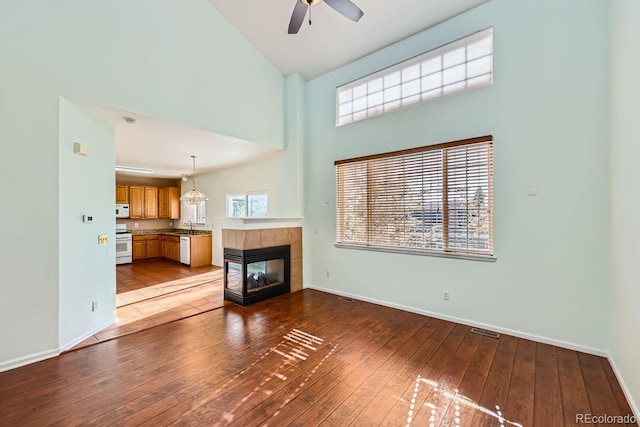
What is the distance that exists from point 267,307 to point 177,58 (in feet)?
12.2

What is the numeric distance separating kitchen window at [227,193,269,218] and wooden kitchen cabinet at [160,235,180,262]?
1.97m

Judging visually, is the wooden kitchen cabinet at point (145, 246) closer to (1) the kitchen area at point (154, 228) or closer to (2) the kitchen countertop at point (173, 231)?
(1) the kitchen area at point (154, 228)

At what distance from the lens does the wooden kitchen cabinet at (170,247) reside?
760cm

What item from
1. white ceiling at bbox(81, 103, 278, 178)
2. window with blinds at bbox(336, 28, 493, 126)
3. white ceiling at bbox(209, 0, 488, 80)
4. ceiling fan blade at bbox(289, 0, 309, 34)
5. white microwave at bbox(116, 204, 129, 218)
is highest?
white ceiling at bbox(209, 0, 488, 80)

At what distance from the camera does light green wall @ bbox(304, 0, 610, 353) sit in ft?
8.72

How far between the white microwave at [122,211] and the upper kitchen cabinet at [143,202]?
0.17 meters

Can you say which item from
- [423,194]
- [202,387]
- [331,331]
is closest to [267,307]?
[331,331]

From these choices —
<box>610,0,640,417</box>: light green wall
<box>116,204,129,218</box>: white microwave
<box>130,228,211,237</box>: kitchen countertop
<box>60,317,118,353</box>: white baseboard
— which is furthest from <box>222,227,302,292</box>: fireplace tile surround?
<box>116,204,129,218</box>: white microwave

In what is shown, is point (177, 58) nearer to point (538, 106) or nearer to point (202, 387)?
point (202, 387)

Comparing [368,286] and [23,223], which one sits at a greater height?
[23,223]

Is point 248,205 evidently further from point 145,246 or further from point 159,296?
point 145,246

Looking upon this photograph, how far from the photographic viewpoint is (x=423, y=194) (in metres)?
3.73

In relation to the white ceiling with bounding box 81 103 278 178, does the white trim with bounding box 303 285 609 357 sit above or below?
below

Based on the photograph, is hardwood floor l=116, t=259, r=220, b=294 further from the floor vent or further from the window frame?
the floor vent
